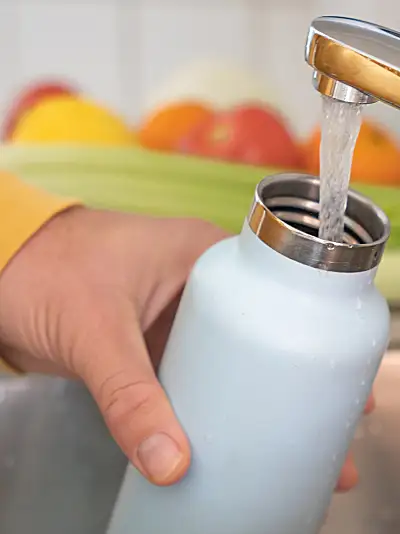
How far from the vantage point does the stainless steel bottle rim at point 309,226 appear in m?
0.23

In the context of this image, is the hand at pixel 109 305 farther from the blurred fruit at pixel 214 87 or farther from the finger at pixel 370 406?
the blurred fruit at pixel 214 87

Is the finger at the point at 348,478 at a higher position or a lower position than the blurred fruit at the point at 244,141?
lower

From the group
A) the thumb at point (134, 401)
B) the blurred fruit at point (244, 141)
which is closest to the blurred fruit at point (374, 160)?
the blurred fruit at point (244, 141)

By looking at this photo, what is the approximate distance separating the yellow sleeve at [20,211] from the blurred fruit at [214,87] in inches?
17.2

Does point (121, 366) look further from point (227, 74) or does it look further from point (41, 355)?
point (227, 74)

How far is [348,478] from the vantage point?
0.36 metres

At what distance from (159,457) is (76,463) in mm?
154

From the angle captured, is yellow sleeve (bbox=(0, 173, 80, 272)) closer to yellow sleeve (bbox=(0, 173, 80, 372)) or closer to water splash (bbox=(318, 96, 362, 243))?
yellow sleeve (bbox=(0, 173, 80, 372))

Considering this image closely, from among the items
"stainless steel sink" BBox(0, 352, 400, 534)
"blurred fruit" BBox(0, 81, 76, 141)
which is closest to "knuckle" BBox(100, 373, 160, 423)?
"stainless steel sink" BBox(0, 352, 400, 534)

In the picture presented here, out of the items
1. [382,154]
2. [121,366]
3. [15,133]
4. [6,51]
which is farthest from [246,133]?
[6,51]

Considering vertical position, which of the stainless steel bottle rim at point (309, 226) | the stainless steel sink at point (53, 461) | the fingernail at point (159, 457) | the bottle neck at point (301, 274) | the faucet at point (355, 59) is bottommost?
the stainless steel sink at point (53, 461)

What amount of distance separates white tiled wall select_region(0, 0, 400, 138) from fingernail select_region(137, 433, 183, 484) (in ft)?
2.28

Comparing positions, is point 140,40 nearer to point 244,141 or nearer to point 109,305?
point 244,141

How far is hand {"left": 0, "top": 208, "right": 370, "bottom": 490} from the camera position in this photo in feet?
0.96
